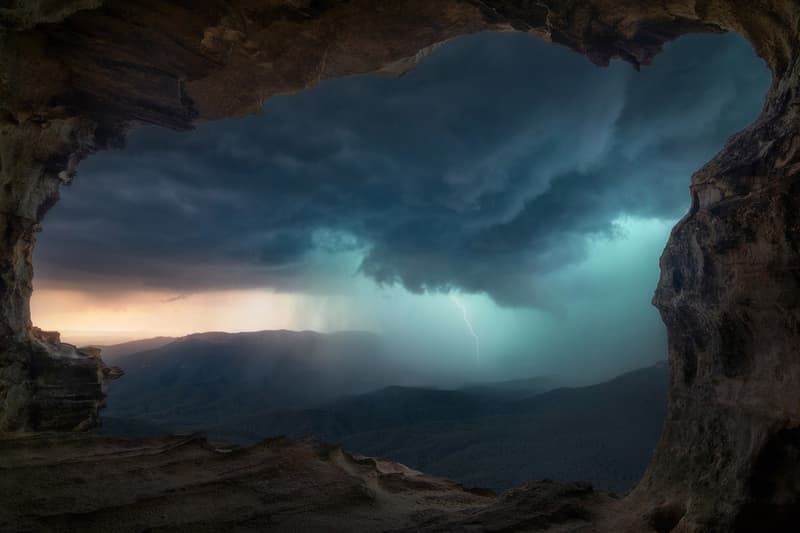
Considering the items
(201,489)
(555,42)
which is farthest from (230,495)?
(555,42)

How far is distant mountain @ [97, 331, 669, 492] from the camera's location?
29.1 m

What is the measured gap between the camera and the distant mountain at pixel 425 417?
29062mm

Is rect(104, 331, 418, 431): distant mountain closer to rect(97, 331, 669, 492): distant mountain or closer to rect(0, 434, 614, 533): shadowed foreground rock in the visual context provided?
rect(97, 331, 669, 492): distant mountain

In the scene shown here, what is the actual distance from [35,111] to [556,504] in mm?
12430

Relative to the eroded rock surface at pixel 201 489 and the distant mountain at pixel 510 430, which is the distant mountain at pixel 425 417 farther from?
the eroded rock surface at pixel 201 489

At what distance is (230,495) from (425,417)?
154ft

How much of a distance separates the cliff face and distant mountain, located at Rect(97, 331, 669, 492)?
21.4 m

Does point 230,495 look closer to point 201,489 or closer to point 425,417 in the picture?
point 201,489

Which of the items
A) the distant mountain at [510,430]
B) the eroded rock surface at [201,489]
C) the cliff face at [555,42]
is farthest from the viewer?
the distant mountain at [510,430]

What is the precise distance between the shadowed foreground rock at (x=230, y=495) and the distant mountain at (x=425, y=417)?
20.0 m

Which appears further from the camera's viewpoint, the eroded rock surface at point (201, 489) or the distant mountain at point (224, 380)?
the distant mountain at point (224, 380)

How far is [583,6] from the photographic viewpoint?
7.95 m

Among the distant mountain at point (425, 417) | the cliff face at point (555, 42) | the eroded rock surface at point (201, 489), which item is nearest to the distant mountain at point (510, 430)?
the distant mountain at point (425, 417)

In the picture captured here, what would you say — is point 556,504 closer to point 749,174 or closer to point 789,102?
point 749,174
